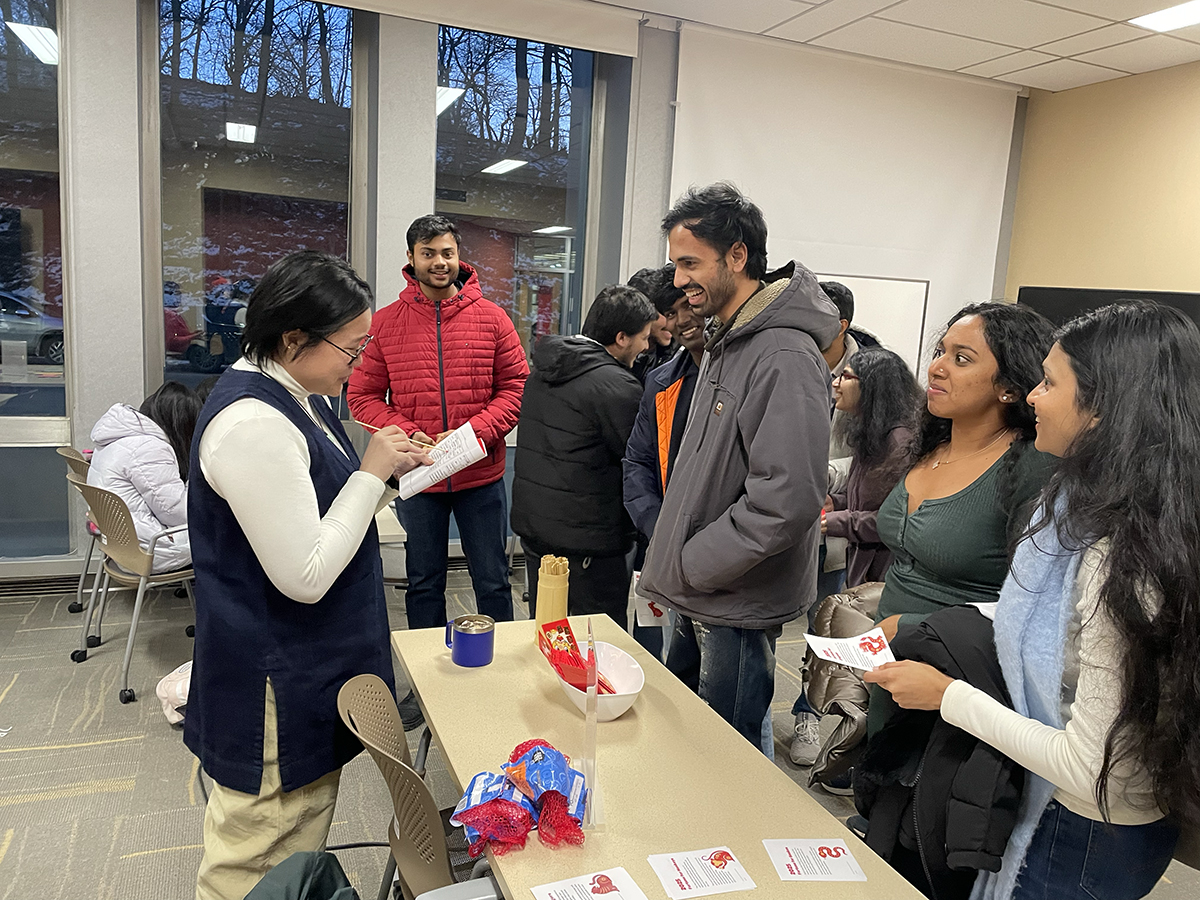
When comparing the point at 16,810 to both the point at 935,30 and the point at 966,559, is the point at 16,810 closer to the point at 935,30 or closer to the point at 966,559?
the point at 966,559

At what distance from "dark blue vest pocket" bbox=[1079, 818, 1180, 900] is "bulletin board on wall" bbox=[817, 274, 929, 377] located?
4.17 metres

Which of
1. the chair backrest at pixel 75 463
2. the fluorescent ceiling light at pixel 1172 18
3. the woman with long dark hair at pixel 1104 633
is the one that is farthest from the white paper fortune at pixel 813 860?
the fluorescent ceiling light at pixel 1172 18

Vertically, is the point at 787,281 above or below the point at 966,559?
above

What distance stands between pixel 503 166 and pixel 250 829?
3.87 m

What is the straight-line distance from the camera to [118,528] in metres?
2.95

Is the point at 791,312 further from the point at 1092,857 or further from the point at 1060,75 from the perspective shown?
the point at 1060,75

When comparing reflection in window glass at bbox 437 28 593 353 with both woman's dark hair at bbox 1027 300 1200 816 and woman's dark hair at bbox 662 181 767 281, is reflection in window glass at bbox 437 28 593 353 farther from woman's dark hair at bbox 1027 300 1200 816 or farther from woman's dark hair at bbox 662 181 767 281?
woman's dark hair at bbox 1027 300 1200 816

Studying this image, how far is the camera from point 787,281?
1841mm

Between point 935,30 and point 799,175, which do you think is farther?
point 799,175

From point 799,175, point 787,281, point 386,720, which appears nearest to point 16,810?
point 386,720

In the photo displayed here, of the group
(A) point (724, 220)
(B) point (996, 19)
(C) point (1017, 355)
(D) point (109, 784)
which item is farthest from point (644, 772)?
(B) point (996, 19)

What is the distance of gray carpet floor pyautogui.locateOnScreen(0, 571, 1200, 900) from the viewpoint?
2.06 meters

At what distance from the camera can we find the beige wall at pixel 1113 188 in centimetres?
444

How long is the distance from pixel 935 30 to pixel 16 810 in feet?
16.3
